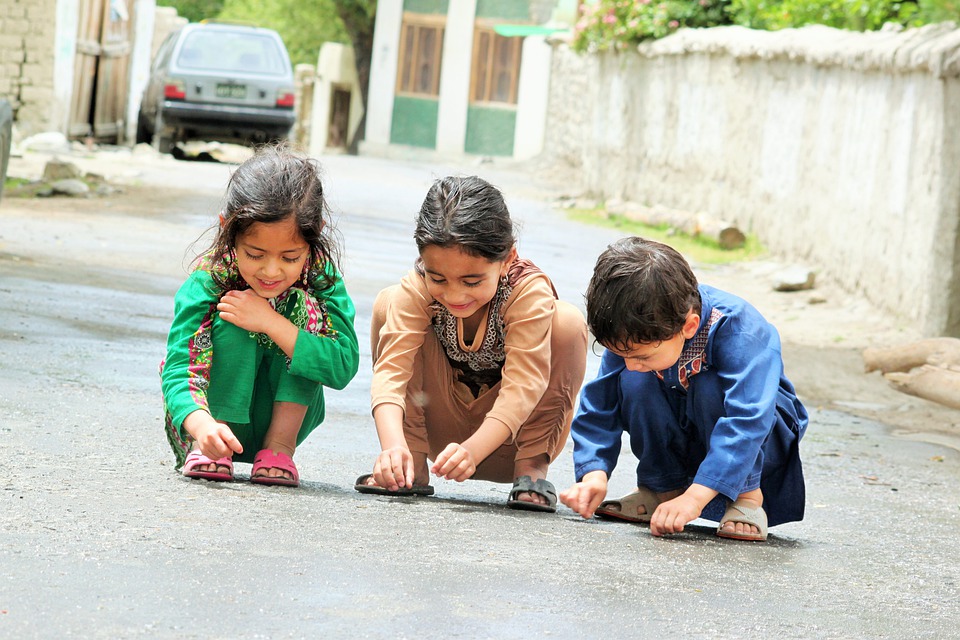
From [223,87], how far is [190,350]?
48.0ft

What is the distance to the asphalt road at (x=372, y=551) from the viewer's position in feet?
7.02

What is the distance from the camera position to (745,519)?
9.96ft

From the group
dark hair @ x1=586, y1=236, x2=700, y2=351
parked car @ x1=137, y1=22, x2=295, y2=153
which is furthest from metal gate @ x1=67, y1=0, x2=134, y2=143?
dark hair @ x1=586, y1=236, x2=700, y2=351

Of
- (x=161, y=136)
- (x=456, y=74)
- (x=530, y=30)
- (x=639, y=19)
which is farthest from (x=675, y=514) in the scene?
(x=456, y=74)

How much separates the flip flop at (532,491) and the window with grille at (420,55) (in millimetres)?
28244

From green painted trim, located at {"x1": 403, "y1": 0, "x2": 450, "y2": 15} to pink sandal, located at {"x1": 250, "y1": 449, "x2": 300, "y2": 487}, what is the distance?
28540 millimetres

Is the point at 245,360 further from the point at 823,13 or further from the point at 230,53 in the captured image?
the point at 230,53

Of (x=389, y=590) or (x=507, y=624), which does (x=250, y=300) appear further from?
(x=507, y=624)

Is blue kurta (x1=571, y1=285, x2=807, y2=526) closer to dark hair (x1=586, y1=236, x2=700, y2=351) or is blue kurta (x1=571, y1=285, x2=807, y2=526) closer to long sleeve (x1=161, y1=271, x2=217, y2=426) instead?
dark hair (x1=586, y1=236, x2=700, y2=351)

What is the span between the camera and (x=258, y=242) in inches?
122

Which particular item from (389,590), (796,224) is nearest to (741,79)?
(796,224)

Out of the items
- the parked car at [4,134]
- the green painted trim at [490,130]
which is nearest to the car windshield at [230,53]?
the parked car at [4,134]

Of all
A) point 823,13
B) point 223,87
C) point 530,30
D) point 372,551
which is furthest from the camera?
point 530,30

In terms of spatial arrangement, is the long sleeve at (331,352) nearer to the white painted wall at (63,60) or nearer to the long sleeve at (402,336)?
the long sleeve at (402,336)
